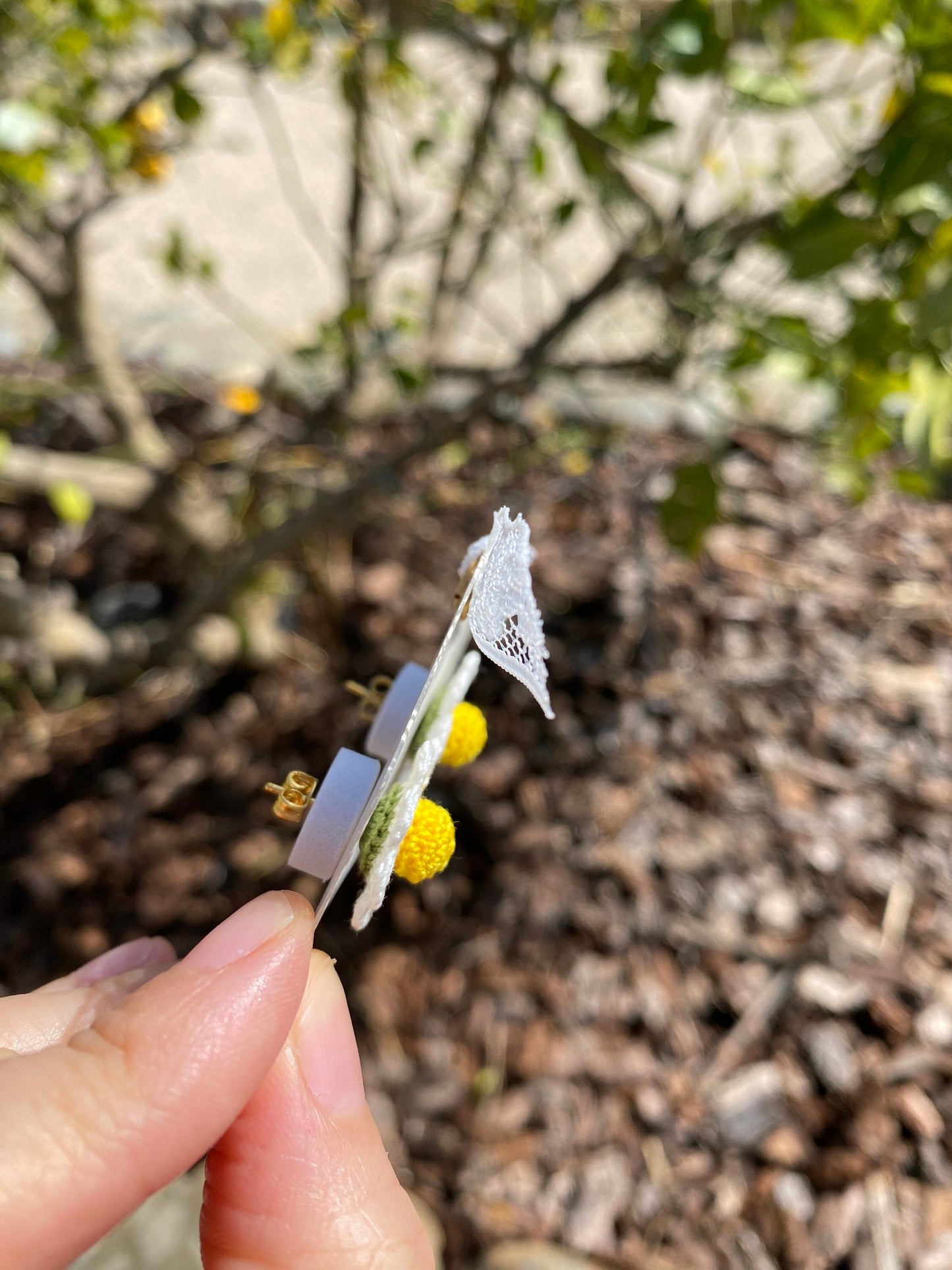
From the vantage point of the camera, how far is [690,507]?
872 mm

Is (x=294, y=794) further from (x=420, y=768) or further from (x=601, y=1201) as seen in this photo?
(x=601, y=1201)

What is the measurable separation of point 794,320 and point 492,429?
0.93m

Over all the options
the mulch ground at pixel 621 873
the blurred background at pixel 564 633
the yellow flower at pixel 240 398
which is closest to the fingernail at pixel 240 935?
the blurred background at pixel 564 633

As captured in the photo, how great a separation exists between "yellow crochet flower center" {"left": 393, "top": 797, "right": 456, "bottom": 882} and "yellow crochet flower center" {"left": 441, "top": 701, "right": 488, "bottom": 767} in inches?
1.5

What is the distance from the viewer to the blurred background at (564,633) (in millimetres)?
841

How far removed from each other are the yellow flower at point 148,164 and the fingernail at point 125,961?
0.88 metres

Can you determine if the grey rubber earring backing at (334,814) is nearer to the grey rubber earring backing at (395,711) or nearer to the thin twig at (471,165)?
the grey rubber earring backing at (395,711)

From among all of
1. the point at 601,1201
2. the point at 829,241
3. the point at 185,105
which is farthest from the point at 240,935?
the point at 185,105

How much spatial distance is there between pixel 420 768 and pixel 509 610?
0.08m

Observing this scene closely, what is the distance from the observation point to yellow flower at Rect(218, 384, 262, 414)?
1.37 metres

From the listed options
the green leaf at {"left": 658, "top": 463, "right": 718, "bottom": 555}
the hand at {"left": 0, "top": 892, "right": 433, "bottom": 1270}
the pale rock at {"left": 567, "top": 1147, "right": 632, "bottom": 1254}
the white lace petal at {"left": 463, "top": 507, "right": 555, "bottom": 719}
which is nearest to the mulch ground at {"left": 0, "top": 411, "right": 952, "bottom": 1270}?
the pale rock at {"left": 567, "top": 1147, "right": 632, "bottom": 1254}

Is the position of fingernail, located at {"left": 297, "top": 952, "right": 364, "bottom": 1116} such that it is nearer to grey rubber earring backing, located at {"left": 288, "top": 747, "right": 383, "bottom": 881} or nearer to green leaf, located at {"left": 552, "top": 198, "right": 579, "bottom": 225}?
grey rubber earring backing, located at {"left": 288, "top": 747, "right": 383, "bottom": 881}

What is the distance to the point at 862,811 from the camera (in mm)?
1177

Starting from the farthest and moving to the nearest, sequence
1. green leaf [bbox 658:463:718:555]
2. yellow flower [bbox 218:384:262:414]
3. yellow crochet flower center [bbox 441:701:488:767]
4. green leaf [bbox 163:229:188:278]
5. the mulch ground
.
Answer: yellow flower [bbox 218:384:262:414] < green leaf [bbox 163:229:188:278] < the mulch ground < green leaf [bbox 658:463:718:555] < yellow crochet flower center [bbox 441:701:488:767]
